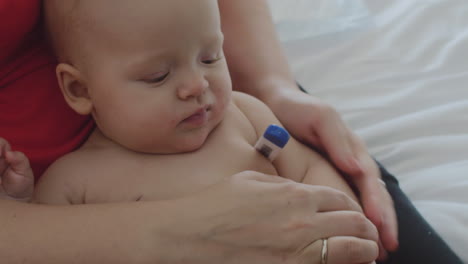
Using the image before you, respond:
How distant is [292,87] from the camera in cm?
104

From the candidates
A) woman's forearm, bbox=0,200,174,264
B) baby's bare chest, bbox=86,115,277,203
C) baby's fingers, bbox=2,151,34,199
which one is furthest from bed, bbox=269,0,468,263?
baby's fingers, bbox=2,151,34,199

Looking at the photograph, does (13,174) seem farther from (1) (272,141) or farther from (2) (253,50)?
(2) (253,50)

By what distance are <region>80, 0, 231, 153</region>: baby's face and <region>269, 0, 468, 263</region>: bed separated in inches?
16.6

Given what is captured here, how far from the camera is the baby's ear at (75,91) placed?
770 mm

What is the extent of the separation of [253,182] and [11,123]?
0.38m

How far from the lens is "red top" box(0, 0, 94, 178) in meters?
0.81

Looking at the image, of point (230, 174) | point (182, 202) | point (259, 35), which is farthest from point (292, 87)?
point (182, 202)

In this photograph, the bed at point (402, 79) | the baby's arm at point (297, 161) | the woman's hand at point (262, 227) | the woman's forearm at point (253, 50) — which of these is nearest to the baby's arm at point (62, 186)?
the woman's hand at point (262, 227)

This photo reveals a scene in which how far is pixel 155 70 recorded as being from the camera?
723 millimetres

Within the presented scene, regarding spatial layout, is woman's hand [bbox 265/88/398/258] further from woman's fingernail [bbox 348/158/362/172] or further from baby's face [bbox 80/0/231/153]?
baby's face [bbox 80/0/231/153]

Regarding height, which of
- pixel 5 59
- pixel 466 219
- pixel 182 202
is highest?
pixel 5 59

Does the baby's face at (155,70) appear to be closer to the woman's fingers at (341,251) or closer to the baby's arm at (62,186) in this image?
the baby's arm at (62,186)

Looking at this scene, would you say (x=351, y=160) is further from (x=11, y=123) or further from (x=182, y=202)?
(x=11, y=123)

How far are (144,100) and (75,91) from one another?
125mm
